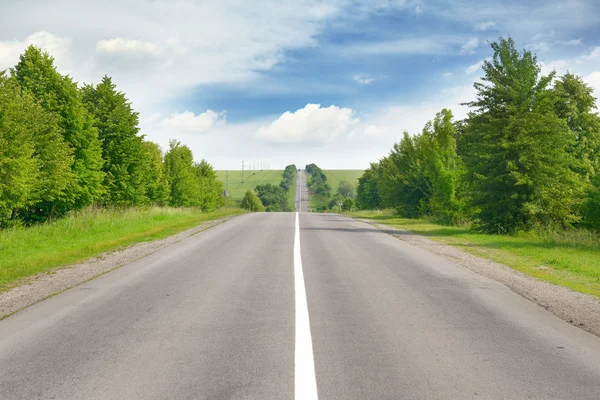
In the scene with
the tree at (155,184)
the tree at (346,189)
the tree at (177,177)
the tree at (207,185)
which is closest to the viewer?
the tree at (155,184)

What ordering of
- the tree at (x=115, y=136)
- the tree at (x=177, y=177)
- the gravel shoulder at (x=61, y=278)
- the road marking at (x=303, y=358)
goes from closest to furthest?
the road marking at (x=303, y=358) < the gravel shoulder at (x=61, y=278) < the tree at (x=115, y=136) < the tree at (x=177, y=177)

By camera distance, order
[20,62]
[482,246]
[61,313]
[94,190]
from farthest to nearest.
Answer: [94,190] < [20,62] < [482,246] < [61,313]

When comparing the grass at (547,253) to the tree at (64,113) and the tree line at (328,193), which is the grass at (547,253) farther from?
the tree line at (328,193)

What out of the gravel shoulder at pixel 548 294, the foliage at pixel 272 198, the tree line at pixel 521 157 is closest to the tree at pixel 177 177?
the tree line at pixel 521 157

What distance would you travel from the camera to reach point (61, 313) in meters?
6.23

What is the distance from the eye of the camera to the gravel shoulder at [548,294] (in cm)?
627

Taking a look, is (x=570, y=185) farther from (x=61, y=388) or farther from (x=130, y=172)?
(x=130, y=172)

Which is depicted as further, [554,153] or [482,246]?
[554,153]

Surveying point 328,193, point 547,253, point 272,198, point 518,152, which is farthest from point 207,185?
point 328,193

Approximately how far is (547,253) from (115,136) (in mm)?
31408

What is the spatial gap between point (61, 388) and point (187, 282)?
15.4 feet

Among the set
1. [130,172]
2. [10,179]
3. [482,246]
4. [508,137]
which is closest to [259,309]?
[482,246]

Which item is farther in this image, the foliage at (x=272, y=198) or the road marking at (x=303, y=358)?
the foliage at (x=272, y=198)

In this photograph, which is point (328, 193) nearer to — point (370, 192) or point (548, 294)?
point (370, 192)
